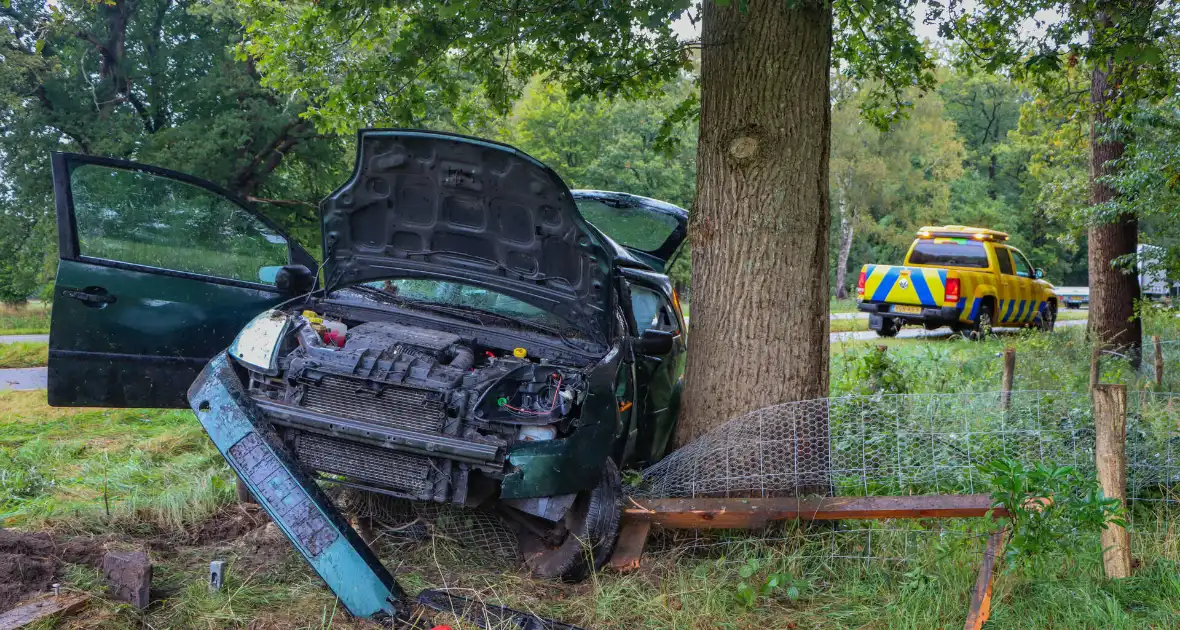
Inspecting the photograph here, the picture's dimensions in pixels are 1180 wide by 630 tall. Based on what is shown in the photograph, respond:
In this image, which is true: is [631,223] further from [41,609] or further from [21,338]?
[21,338]

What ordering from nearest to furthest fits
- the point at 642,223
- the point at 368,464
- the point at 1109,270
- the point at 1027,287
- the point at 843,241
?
1. the point at 368,464
2. the point at 642,223
3. the point at 1109,270
4. the point at 1027,287
5. the point at 843,241

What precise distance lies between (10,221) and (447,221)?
18.0 meters

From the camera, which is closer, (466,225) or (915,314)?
(466,225)

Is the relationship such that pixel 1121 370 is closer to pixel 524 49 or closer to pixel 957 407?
pixel 957 407

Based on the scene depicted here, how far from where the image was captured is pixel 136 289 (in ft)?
17.1

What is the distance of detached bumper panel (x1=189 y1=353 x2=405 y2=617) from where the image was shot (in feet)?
12.1

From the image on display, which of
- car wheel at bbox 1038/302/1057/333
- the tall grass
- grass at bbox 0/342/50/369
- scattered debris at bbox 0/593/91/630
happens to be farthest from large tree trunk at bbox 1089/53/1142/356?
grass at bbox 0/342/50/369

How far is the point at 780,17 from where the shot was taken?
4828mm

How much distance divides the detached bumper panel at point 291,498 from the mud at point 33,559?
0.76 meters

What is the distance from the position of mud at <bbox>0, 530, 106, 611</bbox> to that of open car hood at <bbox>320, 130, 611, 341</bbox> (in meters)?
2.11

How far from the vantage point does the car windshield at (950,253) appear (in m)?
16.4

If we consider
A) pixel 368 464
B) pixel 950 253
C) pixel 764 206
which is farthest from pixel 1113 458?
pixel 950 253

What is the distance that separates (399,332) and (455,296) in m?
0.75

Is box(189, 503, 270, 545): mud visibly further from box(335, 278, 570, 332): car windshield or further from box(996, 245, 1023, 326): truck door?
box(996, 245, 1023, 326): truck door
